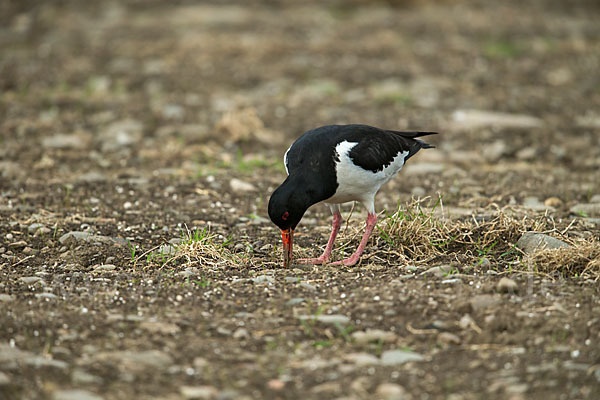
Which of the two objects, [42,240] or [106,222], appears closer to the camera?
[42,240]

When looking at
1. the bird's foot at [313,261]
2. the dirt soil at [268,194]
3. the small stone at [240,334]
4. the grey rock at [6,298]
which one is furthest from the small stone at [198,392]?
the bird's foot at [313,261]

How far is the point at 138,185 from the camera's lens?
8.11 metres

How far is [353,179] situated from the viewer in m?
5.78

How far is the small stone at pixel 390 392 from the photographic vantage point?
12.7 ft

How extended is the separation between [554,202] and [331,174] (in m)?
→ 3.05

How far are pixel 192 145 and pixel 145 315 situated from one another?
4986 mm

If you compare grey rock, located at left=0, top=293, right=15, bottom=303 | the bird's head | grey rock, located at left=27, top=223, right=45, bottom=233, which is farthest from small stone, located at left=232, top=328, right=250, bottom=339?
grey rock, located at left=27, top=223, right=45, bottom=233

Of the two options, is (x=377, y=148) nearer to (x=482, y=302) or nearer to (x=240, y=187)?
(x=482, y=302)

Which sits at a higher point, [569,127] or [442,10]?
[442,10]

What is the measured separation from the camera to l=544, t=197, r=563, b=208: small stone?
24.6 ft

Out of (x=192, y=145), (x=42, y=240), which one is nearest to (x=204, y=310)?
(x=42, y=240)

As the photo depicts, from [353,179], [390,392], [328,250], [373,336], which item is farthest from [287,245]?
[390,392]

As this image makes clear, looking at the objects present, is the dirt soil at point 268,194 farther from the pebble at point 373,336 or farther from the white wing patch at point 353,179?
the white wing patch at point 353,179

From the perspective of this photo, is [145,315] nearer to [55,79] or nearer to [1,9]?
[55,79]
